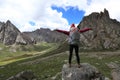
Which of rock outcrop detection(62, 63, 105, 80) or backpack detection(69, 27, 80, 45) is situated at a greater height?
backpack detection(69, 27, 80, 45)

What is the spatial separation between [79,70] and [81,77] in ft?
2.39

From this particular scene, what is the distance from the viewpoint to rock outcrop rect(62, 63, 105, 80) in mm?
25797

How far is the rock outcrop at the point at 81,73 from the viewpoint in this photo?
25.8m

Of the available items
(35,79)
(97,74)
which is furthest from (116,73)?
(35,79)

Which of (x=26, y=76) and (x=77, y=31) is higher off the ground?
(x=77, y=31)

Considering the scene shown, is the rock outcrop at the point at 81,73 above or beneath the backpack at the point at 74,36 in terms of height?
beneath

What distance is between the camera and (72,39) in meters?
26.0

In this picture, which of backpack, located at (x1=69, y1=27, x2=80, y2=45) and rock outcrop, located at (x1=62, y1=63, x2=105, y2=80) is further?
backpack, located at (x1=69, y1=27, x2=80, y2=45)

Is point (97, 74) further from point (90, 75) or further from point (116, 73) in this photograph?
point (116, 73)

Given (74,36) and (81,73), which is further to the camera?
(74,36)

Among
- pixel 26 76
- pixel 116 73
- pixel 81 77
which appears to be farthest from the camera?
pixel 26 76

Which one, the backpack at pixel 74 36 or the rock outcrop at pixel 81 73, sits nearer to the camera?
the rock outcrop at pixel 81 73

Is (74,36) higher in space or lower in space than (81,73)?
higher

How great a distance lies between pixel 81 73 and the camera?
2586 cm
